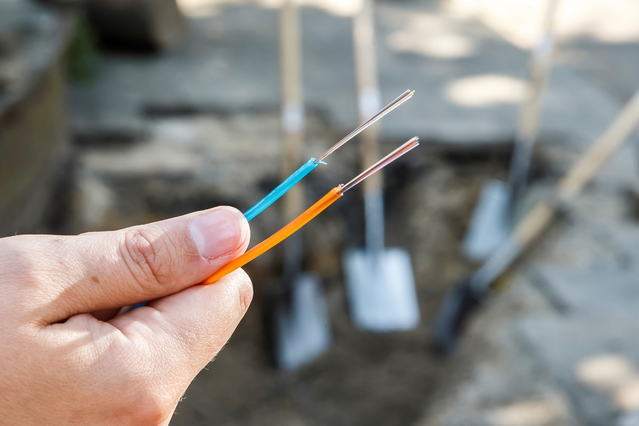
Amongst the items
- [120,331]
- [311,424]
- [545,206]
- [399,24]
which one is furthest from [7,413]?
[399,24]

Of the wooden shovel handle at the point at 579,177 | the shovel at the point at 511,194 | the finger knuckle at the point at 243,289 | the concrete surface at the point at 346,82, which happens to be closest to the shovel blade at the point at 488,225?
the shovel at the point at 511,194

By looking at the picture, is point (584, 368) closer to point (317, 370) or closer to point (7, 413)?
point (317, 370)

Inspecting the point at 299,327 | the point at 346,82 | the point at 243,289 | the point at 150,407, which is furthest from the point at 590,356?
the point at 346,82

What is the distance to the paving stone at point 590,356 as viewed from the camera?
1777 millimetres

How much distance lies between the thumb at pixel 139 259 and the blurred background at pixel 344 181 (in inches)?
67.6

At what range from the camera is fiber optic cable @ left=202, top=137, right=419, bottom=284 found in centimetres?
53

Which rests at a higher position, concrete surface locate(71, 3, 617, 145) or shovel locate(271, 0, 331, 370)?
concrete surface locate(71, 3, 617, 145)

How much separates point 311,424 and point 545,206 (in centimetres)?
187

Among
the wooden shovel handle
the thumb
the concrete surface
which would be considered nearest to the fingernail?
the thumb

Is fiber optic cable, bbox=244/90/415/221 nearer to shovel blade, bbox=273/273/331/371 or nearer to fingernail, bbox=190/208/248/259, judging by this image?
fingernail, bbox=190/208/248/259

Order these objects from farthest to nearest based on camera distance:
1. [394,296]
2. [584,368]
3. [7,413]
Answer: [394,296] → [584,368] → [7,413]

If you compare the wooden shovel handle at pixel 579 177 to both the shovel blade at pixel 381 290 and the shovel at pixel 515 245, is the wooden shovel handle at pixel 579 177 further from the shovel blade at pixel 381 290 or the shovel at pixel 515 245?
the shovel blade at pixel 381 290

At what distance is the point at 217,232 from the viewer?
63 cm

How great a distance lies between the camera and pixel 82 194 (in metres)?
2.65
